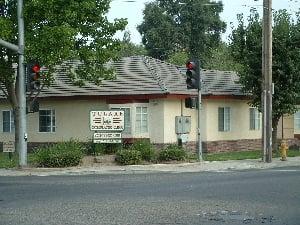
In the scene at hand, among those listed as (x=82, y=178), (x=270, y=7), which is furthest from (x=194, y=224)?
(x=270, y=7)

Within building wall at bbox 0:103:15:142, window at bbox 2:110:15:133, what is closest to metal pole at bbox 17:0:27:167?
building wall at bbox 0:103:15:142

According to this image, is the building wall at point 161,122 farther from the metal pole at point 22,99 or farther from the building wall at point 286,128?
the metal pole at point 22,99

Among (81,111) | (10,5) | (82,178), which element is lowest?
(82,178)

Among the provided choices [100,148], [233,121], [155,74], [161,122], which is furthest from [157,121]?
[233,121]

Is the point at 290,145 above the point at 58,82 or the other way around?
the other way around

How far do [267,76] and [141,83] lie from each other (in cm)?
786

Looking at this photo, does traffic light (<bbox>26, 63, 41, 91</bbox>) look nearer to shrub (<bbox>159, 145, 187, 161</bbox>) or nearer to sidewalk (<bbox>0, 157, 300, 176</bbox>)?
sidewalk (<bbox>0, 157, 300, 176</bbox>)

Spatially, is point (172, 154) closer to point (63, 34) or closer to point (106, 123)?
point (106, 123)

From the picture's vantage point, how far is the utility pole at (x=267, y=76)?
26.8 metres

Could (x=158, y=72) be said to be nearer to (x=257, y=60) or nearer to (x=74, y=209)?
(x=257, y=60)

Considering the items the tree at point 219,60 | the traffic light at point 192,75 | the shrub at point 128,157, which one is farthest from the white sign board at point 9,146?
the tree at point 219,60

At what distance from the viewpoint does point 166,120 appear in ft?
105

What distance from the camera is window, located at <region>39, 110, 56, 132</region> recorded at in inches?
1367

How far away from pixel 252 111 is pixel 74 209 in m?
26.1
